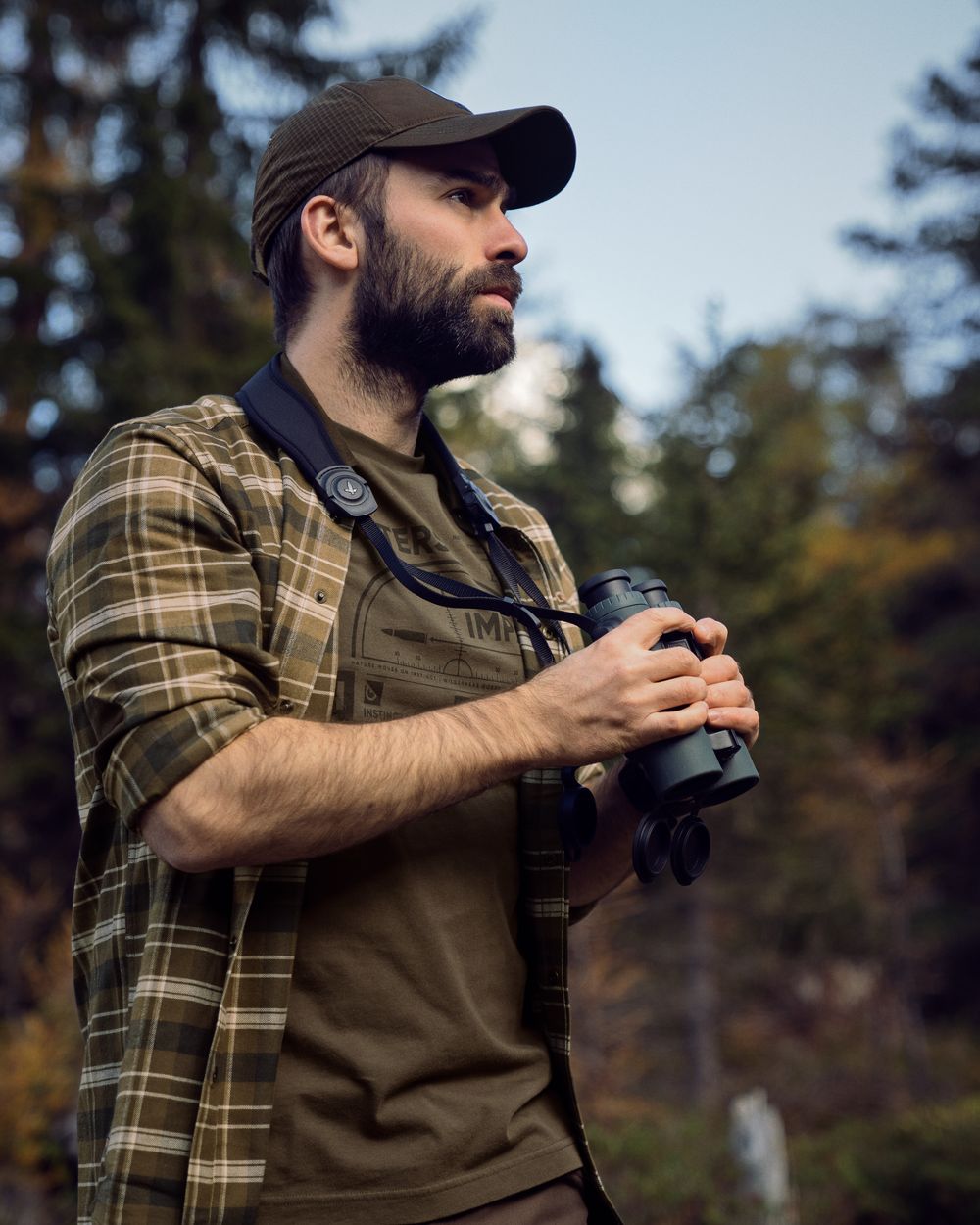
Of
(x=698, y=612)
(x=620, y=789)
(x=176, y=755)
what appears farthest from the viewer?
(x=698, y=612)

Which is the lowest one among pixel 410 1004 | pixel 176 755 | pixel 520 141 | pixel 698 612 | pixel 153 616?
pixel 410 1004

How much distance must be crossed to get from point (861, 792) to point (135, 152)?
12845 millimetres

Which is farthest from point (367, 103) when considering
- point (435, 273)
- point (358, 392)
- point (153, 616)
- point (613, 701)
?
point (613, 701)

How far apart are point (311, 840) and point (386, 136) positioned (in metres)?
1.40

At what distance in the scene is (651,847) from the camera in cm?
198

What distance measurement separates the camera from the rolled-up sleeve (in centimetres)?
164

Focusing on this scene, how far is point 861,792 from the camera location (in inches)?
702

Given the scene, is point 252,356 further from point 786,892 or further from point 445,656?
point 445,656

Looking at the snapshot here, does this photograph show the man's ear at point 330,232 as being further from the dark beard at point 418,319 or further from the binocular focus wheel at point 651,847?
the binocular focus wheel at point 651,847

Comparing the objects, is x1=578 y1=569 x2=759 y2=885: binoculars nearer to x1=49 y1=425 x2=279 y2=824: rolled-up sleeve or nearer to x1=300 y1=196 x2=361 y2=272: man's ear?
x1=49 y1=425 x2=279 y2=824: rolled-up sleeve

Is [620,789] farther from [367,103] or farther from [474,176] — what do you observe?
[367,103]

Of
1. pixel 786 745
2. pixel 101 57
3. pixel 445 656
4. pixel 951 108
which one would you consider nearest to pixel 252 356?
pixel 101 57

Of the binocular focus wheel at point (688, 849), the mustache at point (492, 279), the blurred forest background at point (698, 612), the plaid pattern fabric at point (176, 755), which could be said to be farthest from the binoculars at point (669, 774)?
the blurred forest background at point (698, 612)

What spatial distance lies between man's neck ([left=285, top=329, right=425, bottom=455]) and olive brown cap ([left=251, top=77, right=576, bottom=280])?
0.33 m
